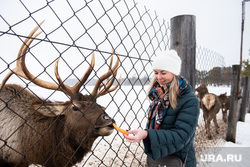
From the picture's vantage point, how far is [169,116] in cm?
136

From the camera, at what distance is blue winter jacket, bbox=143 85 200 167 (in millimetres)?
1135

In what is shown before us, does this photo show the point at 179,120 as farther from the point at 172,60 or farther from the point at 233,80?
the point at 233,80

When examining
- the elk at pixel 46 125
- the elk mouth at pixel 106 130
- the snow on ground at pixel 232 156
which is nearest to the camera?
the elk mouth at pixel 106 130

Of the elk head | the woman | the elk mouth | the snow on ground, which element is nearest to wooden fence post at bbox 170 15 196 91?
the woman

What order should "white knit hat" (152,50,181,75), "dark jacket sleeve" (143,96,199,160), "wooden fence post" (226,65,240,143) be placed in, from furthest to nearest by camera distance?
"wooden fence post" (226,65,240,143) < "white knit hat" (152,50,181,75) < "dark jacket sleeve" (143,96,199,160)

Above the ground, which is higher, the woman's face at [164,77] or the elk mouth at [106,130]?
the woman's face at [164,77]

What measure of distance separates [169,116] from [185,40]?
1117 mm

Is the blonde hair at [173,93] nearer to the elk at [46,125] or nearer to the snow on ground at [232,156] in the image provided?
the elk at [46,125]

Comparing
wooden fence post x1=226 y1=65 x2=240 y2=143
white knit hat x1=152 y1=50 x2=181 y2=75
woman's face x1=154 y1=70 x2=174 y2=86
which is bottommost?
wooden fence post x1=226 y1=65 x2=240 y2=143

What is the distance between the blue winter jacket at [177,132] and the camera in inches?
44.7

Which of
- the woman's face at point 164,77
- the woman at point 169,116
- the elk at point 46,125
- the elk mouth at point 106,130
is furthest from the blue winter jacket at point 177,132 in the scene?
the elk at point 46,125

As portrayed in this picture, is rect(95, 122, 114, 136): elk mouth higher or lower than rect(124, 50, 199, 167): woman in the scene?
lower

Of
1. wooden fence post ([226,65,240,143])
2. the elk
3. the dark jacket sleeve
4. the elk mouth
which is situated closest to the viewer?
the dark jacket sleeve

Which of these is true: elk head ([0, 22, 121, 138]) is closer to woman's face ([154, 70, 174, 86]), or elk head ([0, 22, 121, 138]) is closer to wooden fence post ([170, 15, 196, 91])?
woman's face ([154, 70, 174, 86])
